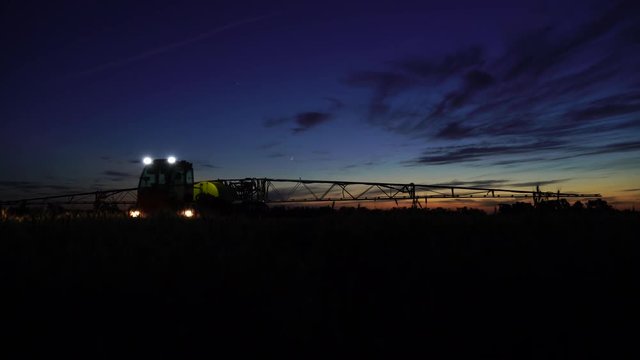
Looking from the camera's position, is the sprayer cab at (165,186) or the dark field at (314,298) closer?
the dark field at (314,298)

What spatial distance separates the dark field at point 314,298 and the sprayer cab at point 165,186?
1354 centimetres

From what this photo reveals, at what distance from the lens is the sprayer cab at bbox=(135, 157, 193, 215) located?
1975cm

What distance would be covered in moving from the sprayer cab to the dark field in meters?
13.5

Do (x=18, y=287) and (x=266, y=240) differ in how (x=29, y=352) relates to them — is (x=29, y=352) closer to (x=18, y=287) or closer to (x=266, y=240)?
(x=18, y=287)

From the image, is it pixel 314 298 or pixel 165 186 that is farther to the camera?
pixel 165 186

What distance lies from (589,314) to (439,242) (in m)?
2.91

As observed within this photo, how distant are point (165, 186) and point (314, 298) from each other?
60.7 feet

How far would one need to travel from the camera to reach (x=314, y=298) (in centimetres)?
393

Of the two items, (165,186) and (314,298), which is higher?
(165,186)

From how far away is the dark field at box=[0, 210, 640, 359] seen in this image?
3258 mm

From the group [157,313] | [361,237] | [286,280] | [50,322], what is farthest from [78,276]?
[361,237]

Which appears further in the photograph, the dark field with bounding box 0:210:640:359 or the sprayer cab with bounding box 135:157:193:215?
the sprayer cab with bounding box 135:157:193:215

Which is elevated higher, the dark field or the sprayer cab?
the sprayer cab

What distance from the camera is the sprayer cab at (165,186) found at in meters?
19.8
